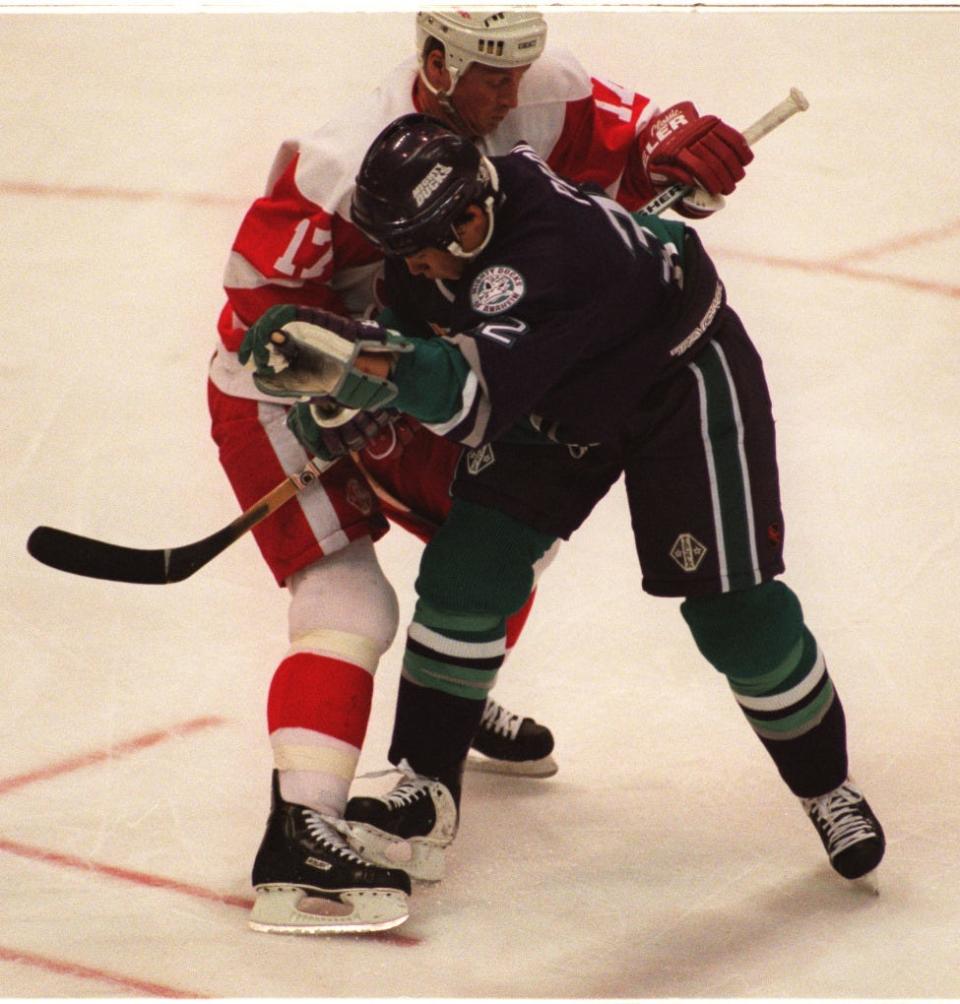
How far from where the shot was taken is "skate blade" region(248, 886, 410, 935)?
2533 millimetres

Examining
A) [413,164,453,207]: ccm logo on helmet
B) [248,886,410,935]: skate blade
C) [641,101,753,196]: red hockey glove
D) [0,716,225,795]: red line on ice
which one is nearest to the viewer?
[413,164,453,207]: ccm logo on helmet

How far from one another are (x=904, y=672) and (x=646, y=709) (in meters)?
0.46

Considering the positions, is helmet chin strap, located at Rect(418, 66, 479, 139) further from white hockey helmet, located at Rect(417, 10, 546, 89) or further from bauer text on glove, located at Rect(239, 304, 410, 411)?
bauer text on glove, located at Rect(239, 304, 410, 411)

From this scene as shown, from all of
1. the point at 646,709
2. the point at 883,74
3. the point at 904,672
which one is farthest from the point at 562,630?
the point at 883,74

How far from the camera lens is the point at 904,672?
10.9 feet

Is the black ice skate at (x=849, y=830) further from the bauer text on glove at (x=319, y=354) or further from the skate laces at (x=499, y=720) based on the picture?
the bauer text on glove at (x=319, y=354)

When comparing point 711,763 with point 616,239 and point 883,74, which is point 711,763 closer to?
point 616,239

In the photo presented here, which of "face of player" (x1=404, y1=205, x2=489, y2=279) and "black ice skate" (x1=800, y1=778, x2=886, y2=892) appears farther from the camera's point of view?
"black ice skate" (x1=800, y1=778, x2=886, y2=892)

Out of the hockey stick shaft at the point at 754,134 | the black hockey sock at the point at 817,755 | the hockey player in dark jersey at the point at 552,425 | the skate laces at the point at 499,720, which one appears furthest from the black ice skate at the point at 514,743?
the hockey stick shaft at the point at 754,134

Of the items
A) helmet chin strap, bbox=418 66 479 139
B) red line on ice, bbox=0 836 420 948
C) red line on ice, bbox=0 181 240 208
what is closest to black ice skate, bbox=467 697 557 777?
red line on ice, bbox=0 836 420 948

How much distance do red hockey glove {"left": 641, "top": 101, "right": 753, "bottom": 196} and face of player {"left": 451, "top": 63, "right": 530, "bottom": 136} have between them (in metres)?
0.25

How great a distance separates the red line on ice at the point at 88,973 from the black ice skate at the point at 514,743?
3.01 ft

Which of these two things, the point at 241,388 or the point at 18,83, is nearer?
the point at 241,388

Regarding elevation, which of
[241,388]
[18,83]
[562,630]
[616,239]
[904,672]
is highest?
[616,239]
